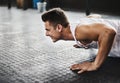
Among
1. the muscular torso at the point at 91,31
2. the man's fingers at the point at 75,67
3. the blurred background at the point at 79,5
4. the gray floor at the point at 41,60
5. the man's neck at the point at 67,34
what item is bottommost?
the blurred background at the point at 79,5

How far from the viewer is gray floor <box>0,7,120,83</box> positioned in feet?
5.53

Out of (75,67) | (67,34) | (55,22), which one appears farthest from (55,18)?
(75,67)

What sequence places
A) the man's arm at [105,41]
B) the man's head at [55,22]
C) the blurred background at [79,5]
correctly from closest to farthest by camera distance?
the man's arm at [105,41] → the man's head at [55,22] → the blurred background at [79,5]

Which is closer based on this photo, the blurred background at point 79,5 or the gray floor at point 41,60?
the gray floor at point 41,60

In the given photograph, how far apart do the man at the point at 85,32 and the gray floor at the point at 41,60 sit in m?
0.09

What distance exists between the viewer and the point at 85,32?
1712 mm

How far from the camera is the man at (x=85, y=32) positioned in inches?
66.0

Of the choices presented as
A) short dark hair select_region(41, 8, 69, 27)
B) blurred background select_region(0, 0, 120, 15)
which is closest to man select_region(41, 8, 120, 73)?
short dark hair select_region(41, 8, 69, 27)

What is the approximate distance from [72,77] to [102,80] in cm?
19

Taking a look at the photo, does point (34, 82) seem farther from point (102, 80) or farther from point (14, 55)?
point (14, 55)

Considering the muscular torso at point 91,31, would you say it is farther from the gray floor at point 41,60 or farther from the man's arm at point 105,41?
the gray floor at point 41,60

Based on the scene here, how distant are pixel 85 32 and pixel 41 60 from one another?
1.63 ft

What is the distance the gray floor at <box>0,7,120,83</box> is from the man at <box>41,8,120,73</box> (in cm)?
9

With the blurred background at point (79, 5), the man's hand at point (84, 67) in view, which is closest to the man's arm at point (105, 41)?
the man's hand at point (84, 67)
